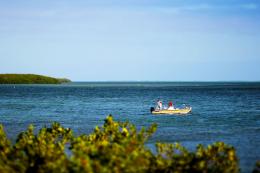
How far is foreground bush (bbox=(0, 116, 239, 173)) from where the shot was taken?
68.2ft

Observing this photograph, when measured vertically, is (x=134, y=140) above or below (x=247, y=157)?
above

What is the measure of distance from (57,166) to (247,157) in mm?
18594

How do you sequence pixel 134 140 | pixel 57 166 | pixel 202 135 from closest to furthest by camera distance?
1. pixel 57 166
2. pixel 134 140
3. pixel 202 135

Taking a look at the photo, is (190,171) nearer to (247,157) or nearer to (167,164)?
(167,164)

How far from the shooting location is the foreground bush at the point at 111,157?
20.8 metres

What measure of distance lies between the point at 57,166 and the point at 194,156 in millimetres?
6433

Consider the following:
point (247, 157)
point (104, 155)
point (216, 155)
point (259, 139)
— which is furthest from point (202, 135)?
point (104, 155)

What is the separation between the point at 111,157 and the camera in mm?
20953

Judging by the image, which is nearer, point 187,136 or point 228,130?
point 187,136

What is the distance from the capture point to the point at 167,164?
77.4ft

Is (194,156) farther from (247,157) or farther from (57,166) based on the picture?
(247,157)

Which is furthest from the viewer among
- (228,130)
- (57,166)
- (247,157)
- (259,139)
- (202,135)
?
(228,130)

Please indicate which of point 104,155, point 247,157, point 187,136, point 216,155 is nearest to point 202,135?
point 187,136

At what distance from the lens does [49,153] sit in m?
23.5
